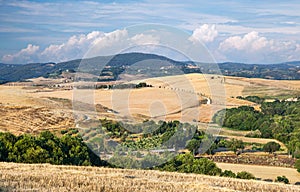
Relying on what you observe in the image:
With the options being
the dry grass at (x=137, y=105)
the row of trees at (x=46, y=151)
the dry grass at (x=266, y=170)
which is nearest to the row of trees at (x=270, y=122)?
the dry grass at (x=137, y=105)

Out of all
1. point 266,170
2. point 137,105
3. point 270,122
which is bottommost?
point 266,170

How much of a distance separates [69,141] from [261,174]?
2543 centimetres

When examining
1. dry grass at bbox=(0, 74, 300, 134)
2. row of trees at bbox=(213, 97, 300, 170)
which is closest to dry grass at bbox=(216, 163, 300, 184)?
dry grass at bbox=(0, 74, 300, 134)

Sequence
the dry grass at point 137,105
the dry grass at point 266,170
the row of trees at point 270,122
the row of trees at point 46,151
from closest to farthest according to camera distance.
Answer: the row of trees at point 46,151
the dry grass at point 137,105
the dry grass at point 266,170
the row of trees at point 270,122

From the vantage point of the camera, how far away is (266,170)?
Answer: 5775 centimetres

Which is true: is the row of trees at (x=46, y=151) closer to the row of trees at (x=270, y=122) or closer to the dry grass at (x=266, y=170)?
the dry grass at (x=266, y=170)

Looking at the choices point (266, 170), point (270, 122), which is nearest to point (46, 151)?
point (266, 170)

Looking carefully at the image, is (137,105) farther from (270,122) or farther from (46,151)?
(270,122)

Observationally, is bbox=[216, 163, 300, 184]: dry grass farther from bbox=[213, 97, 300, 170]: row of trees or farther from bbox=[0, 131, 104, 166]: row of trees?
bbox=[0, 131, 104, 166]: row of trees

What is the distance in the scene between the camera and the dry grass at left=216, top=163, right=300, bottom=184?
2107 inches

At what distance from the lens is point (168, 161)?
44.4m

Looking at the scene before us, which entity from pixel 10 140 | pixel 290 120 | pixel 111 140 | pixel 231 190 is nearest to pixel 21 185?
pixel 231 190

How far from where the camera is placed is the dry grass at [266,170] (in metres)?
53.5

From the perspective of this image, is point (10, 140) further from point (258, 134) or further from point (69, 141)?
point (258, 134)
